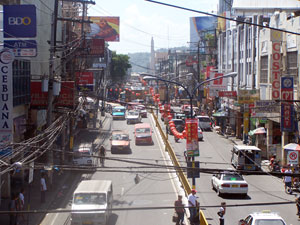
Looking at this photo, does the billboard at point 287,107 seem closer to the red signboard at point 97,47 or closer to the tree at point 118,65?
the red signboard at point 97,47

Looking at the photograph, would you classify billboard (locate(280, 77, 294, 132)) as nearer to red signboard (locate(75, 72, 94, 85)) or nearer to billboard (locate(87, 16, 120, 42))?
red signboard (locate(75, 72, 94, 85))

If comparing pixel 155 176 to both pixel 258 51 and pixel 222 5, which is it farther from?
pixel 222 5

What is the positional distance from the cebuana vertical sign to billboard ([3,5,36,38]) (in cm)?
176

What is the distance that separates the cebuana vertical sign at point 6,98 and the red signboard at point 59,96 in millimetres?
7866

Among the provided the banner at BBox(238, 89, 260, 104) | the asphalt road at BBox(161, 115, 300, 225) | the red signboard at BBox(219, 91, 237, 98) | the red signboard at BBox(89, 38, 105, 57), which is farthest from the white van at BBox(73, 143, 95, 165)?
the red signboard at BBox(219, 91, 237, 98)

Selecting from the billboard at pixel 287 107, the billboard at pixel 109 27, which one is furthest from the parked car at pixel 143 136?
A: the billboard at pixel 109 27

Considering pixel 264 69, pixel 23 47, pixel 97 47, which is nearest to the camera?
pixel 23 47

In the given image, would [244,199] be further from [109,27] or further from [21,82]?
[109,27]

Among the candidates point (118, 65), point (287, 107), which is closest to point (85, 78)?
point (287, 107)

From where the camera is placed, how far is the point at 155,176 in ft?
91.6

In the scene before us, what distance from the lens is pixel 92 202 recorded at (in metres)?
17.9

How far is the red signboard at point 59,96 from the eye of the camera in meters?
26.5

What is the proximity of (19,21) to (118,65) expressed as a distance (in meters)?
97.9

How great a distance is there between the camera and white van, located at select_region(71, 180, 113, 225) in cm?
1719
